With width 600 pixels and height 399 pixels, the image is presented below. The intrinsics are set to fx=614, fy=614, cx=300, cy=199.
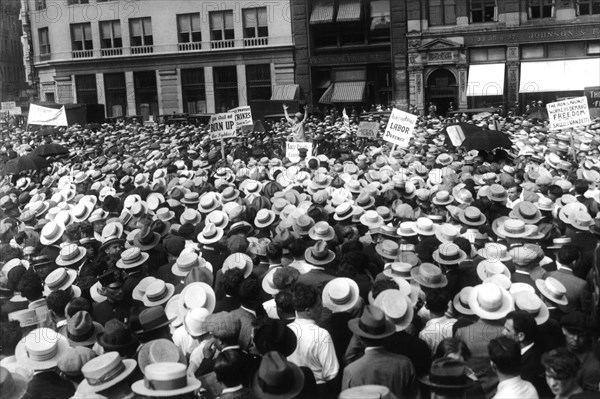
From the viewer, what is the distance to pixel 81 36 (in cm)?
3794

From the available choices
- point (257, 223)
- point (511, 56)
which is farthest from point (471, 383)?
point (511, 56)

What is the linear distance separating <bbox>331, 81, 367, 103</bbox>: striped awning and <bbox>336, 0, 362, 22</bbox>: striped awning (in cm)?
373

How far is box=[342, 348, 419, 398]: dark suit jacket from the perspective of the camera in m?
3.98

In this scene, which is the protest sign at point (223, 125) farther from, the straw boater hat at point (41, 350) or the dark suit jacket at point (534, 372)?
the dark suit jacket at point (534, 372)

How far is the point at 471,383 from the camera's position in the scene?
3674 millimetres

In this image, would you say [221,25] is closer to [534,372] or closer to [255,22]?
[255,22]

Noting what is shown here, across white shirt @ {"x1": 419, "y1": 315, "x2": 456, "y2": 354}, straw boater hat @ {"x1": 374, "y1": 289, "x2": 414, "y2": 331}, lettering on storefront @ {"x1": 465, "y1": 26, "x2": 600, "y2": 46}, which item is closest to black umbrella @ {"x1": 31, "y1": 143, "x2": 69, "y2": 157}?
straw boater hat @ {"x1": 374, "y1": 289, "x2": 414, "y2": 331}

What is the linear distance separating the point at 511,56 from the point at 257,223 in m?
29.7

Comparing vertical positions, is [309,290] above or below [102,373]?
above

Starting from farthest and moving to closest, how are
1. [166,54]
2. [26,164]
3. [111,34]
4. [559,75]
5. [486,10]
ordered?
[166,54] < [111,34] < [486,10] < [559,75] < [26,164]

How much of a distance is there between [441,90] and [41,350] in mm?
33234

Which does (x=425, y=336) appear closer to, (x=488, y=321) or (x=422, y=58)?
(x=488, y=321)

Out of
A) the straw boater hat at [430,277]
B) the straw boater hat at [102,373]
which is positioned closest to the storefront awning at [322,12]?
the straw boater hat at [430,277]

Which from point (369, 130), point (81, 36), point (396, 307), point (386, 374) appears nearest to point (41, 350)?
point (386, 374)
